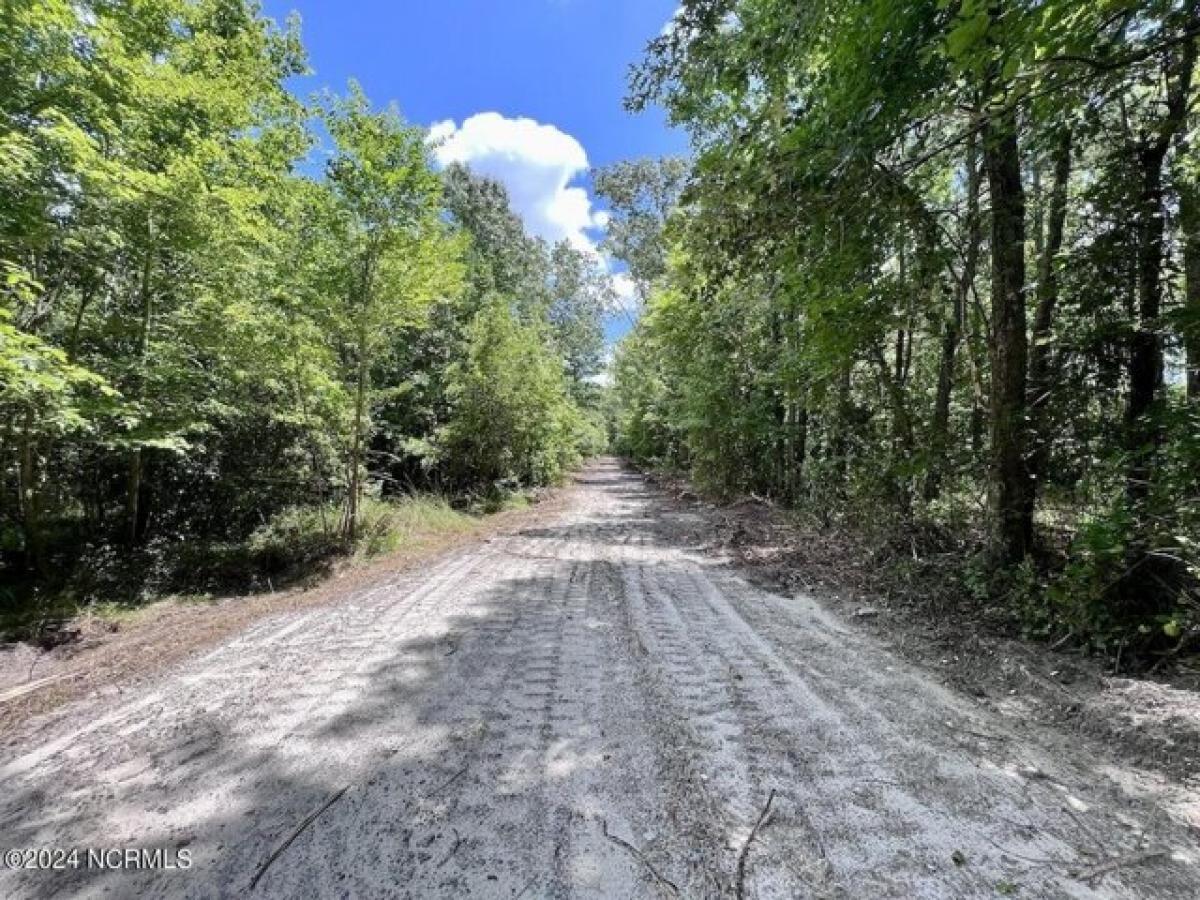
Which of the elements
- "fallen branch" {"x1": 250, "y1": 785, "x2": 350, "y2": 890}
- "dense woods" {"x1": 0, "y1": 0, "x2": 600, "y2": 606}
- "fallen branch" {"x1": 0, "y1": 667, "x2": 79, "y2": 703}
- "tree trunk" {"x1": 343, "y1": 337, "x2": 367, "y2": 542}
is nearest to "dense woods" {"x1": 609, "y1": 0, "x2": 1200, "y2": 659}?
"fallen branch" {"x1": 250, "y1": 785, "x2": 350, "y2": 890}

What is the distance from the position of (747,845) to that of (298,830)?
5.25 feet

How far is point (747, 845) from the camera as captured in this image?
187cm

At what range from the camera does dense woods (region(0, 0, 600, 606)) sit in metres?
5.46

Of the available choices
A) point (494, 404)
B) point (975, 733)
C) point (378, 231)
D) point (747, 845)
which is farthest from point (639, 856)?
point (494, 404)

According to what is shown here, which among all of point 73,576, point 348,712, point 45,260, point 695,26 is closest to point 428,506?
point 73,576

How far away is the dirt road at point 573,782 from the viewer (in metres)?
1.77

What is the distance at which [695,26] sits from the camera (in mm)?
5535

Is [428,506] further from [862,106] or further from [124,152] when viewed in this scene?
[862,106]

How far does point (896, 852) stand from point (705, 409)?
11077mm

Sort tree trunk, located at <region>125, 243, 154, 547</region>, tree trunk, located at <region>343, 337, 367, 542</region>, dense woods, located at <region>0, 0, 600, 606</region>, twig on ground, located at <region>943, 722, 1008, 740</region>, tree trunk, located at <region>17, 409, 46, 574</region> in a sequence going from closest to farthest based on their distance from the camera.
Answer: twig on ground, located at <region>943, 722, 1008, 740</region>
dense woods, located at <region>0, 0, 600, 606</region>
tree trunk, located at <region>17, 409, 46, 574</region>
tree trunk, located at <region>125, 243, 154, 547</region>
tree trunk, located at <region>343, 337, 367, 542</region>

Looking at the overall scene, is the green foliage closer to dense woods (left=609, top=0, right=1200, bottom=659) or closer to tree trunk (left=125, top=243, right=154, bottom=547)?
tree trunk (left=125, top=243, right=154, bottom=547)

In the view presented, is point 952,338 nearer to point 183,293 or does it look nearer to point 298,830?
point 298,830

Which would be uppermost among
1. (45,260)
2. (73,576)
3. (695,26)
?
(695,26)

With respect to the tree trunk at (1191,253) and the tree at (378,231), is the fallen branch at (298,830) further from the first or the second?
the tree at (378,231)
